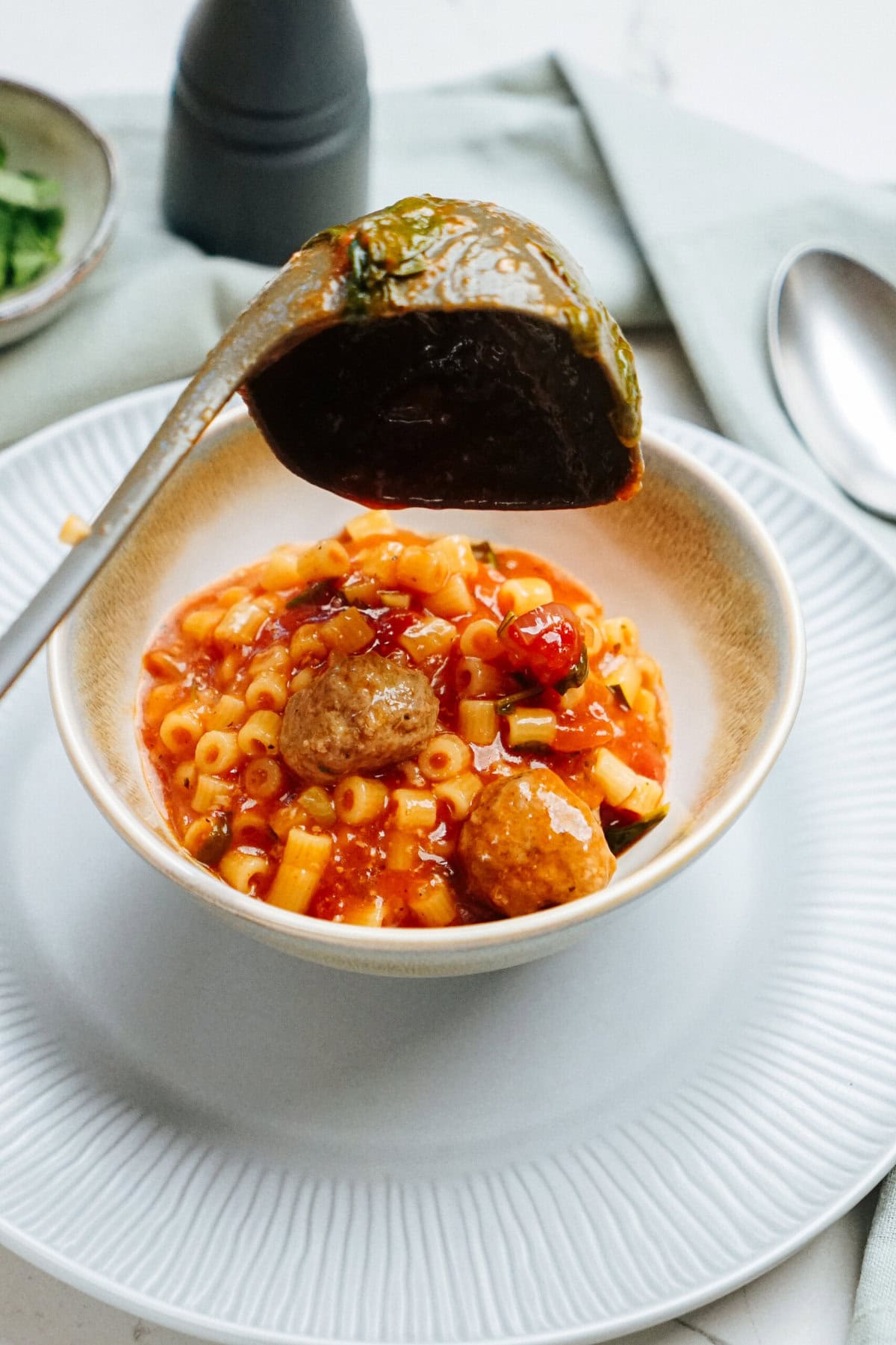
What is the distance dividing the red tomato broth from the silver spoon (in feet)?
3.46

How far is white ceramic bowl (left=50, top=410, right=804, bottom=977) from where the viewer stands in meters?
2.03

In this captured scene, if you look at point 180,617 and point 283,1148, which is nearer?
point 283,1148

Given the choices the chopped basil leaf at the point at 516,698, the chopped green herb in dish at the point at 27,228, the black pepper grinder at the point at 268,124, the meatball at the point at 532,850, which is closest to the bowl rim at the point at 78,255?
the chopped green herb in dish at the point at 27,228

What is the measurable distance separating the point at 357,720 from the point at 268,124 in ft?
6.62

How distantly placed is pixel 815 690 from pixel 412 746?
1.08 metres

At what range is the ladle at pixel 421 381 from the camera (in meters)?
1.86

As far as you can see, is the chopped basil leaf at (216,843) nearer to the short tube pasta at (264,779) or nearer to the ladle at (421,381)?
the short tube pasta at (264,779)

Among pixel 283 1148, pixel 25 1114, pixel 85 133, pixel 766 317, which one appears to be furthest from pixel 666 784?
pixel 85 133

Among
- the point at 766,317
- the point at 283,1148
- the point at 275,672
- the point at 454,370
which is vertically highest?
the point at 454,370

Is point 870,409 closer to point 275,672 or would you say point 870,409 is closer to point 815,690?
point 815,690

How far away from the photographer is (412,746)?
2.40 m

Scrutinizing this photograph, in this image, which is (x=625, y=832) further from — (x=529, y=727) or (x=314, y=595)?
(x=314, y=595)

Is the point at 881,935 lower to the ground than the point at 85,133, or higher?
lower

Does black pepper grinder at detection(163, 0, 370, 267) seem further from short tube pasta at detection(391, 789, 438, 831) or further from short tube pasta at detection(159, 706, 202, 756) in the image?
short tube pasta at detection(391, 789, 438, 831)
